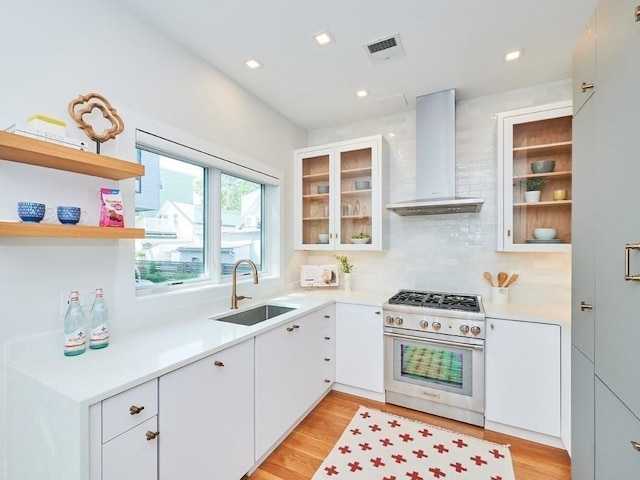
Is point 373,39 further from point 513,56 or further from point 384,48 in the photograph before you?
point 513,56

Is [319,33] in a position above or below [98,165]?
above

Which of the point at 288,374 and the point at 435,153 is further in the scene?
the point at 435,153

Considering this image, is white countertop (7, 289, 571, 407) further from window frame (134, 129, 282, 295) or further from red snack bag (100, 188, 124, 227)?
red snack bag (100, 188, 124, 227)

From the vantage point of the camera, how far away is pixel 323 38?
6.36 ft

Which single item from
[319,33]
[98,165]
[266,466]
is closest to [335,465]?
[266,466]

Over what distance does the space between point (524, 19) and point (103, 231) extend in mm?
2677

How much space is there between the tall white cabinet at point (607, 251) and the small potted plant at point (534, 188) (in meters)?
0.89

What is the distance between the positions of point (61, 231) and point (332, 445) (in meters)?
2.04

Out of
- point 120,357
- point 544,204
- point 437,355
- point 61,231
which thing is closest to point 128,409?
point 120,357

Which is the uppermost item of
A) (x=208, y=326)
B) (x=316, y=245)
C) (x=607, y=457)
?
(x=316, y=245)

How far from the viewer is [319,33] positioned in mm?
1896

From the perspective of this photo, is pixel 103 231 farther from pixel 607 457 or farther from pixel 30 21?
pixel 607 457

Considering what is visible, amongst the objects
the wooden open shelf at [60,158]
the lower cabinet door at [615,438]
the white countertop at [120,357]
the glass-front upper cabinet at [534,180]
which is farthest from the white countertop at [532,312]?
the wooden open shelf at [60,158]

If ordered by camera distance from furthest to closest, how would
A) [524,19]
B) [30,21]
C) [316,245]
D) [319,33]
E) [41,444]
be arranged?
[316,245] < [319,33] < [524,19] < [30,21] < [41,444]
